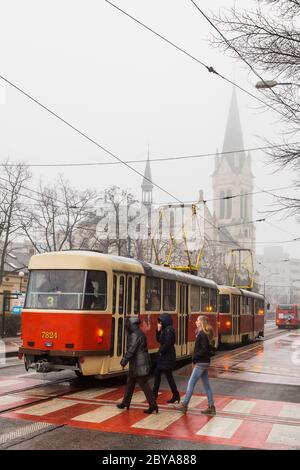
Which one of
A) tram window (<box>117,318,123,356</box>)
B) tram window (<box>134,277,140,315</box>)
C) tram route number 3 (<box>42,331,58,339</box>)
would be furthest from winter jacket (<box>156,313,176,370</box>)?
tram window (<box>134,277,140,315</box>)

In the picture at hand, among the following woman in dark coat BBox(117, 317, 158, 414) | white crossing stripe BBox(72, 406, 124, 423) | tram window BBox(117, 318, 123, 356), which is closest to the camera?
white crossing stripe BBox(72, 406, 124, 423)

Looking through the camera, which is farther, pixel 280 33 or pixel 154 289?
pixel 154 289

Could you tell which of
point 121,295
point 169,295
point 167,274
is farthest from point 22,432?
Answer: point 169,295

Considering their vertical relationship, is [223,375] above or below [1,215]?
below

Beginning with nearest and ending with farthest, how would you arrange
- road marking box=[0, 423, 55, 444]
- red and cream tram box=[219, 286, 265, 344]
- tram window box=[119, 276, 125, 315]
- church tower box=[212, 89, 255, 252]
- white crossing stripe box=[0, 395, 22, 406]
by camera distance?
road marking box=[0, 423, 55, 444]
white crossing stripe box=[0, 395, 22, 406]
tram window box=[119, 276, 125, 315]
red and cream tram box=[219, 286, 265, 344]
church tower box=[212, 89, 255, 252]

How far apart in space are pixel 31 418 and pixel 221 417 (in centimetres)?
315

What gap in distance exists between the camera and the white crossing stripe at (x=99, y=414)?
869 cm

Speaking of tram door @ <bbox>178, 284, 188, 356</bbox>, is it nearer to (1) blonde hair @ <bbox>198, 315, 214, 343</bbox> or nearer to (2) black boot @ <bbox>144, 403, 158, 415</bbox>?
(1) blonde hair @ <bbox>198, 315, 214, 343</bbox>

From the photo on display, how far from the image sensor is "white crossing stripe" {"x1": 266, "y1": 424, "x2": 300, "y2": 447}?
303 inches

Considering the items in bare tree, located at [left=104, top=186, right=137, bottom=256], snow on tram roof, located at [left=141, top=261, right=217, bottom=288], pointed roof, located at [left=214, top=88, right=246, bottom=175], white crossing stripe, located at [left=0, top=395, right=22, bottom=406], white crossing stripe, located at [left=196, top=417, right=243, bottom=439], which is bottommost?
white crossing stripe, located at [left=196, top=417, right=243, bottom=439]

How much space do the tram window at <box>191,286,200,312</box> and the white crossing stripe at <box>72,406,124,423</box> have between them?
890cm

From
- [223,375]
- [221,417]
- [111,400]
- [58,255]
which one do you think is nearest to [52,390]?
[111,400]
